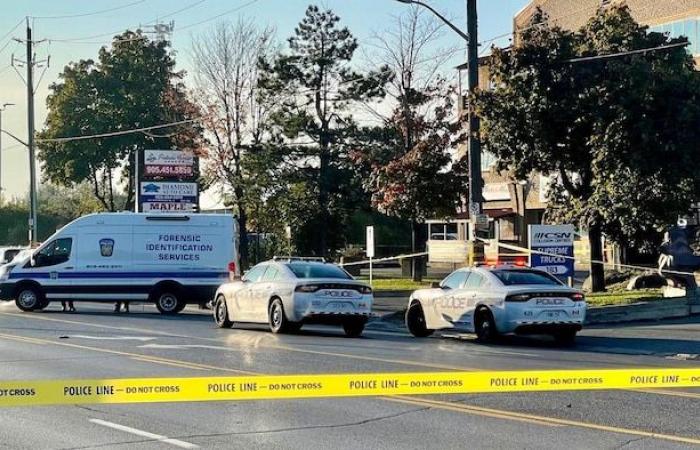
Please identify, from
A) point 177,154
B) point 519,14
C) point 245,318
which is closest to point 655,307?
point 245,318

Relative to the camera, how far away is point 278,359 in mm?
14109

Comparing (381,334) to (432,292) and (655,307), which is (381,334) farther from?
(655,307)

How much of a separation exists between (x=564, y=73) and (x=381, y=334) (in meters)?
9.34

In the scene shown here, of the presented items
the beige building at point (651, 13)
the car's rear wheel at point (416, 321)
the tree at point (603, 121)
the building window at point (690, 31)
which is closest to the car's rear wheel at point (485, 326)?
the car's rear wheel at point (416, 321)

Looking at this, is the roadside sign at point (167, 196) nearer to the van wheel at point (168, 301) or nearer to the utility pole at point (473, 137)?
the van wheel at point (168, 301)

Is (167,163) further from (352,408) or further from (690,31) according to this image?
(352,408)

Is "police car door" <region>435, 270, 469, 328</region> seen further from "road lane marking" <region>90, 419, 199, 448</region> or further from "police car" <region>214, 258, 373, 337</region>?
"road lane marking" <region>90, 419, 199, 448</region>

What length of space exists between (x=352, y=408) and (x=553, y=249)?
13.6 meters

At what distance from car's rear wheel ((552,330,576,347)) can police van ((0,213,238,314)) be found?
11.2 meters

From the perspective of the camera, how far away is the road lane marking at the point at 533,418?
833 cm

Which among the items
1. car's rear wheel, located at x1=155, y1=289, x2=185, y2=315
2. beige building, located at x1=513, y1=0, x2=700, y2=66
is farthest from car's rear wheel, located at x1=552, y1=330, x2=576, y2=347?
beige building, located at x1=513, y1=0, x2=700, y2=66

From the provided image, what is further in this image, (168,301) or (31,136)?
(31,136)

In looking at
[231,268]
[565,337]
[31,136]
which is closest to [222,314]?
[231,268]

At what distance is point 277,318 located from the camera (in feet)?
62.1
